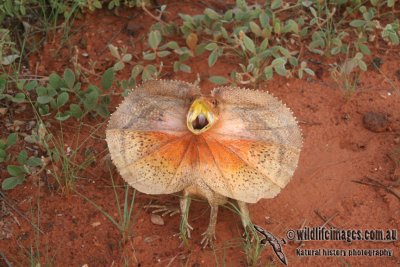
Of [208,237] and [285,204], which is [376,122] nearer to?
[285,204]

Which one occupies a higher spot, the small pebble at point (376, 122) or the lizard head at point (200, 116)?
the lizard head at point (200, 116)

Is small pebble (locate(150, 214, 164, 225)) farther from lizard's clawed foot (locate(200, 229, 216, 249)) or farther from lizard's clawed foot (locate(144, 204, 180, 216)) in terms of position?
lizard's clawed foot (locate(200, 229, 216, 249))

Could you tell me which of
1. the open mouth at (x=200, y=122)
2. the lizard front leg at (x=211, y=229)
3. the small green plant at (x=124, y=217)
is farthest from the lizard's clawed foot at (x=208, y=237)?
the open mouth at (x=200, y=122)

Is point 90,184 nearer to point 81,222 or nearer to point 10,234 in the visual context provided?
point 81,222

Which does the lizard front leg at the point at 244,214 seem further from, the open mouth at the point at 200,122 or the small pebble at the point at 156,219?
the open mouth at the point at 200,122

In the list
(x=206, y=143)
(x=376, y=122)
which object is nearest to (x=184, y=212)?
(x=206, y=143)

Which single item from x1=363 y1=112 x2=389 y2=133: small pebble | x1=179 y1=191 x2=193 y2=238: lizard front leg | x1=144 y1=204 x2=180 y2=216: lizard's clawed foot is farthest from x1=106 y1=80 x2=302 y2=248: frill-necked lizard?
x1=363 y1=112 x2=389 y2=133: small pebble
